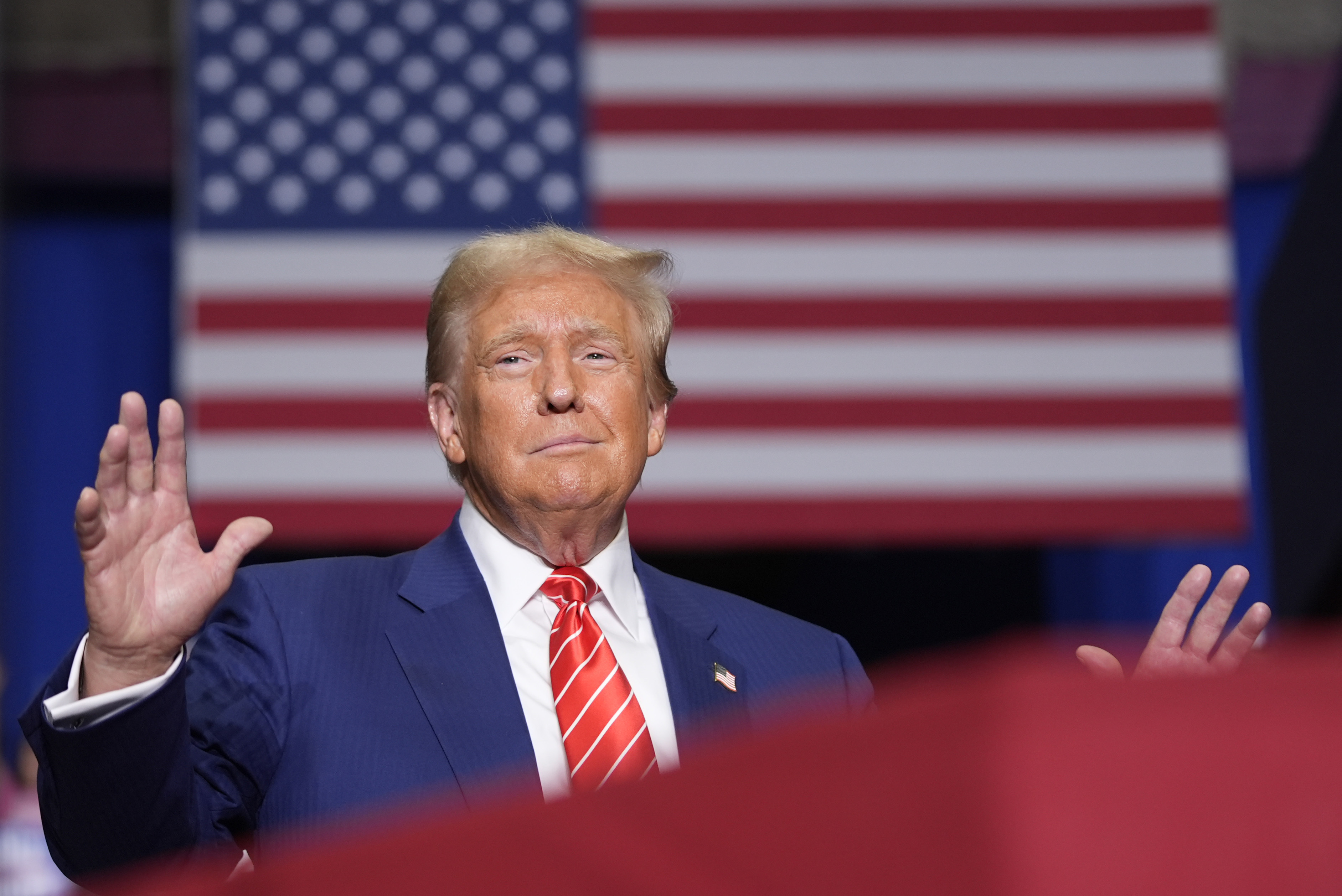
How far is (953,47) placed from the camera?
4.45 m

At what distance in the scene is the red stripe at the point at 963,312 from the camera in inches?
170

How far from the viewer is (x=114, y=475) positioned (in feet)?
3.99

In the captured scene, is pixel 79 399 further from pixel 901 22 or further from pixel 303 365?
pixel 901 22

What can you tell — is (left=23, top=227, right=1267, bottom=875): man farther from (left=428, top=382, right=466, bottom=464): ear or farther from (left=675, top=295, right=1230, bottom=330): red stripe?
(left=675, top=295, right=1230, bottom=330): red stripe

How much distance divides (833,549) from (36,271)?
3162 mm

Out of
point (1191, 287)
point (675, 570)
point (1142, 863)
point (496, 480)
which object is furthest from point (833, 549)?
point (1142, 863)

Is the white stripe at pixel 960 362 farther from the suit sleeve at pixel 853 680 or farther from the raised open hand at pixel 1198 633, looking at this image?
the raised open hand at pixel 1198 633

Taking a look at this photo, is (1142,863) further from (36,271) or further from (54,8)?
(36,271)

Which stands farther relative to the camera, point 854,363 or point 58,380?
point 58,380

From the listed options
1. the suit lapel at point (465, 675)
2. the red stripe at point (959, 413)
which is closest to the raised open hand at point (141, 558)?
the suit lapel at point (465, 675)

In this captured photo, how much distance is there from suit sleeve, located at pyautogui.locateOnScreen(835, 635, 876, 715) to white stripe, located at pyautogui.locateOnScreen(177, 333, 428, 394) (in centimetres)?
270

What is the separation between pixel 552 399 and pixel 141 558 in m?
0.44

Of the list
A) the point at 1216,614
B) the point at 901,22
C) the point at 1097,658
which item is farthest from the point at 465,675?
the point at 901,22

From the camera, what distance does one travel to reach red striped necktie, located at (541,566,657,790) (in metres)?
1.33
